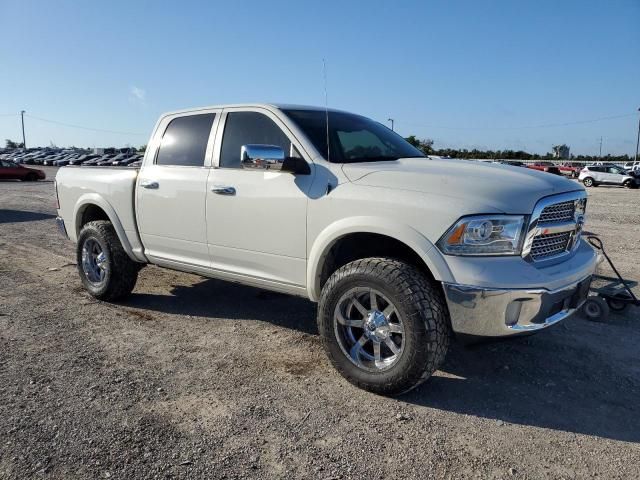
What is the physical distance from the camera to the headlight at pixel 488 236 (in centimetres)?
309

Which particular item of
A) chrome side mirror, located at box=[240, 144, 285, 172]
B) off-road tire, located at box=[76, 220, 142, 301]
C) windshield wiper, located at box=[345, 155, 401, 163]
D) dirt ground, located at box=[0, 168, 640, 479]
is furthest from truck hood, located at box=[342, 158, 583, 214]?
off-road tire, located at box=[76, 220, 142, 301]

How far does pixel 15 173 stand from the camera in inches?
1273

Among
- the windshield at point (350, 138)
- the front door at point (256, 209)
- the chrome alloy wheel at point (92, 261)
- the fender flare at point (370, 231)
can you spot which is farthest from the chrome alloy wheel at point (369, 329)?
the chrome alloy wheel at point (92, 261)

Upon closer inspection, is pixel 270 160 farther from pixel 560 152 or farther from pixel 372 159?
pixel 560 152

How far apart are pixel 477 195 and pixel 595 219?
11.0 meters

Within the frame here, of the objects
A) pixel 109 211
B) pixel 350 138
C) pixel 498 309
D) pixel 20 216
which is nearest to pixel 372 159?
pixel 350 138

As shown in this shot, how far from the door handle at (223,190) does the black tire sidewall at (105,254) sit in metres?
1.70

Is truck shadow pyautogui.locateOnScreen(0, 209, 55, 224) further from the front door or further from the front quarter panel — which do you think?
the front quarter panel

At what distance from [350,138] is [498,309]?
1958 millimetres

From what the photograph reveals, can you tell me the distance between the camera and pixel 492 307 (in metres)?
3.04

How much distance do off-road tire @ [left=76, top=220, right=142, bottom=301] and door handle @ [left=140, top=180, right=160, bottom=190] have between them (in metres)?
0.80

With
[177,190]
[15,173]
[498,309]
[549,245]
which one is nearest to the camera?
[498,309]

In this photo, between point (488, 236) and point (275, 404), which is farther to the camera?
point (275, 404)

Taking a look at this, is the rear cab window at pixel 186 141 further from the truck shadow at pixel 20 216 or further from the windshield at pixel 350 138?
the truck shadow at pixel 20 216
